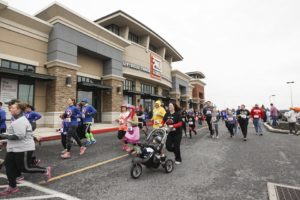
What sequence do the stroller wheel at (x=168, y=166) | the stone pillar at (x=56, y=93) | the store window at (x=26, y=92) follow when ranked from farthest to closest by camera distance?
the stone pillar at (x=56, y=93), the store window at (x=26, y=92), the stroller wheel at (x=168, y=166)

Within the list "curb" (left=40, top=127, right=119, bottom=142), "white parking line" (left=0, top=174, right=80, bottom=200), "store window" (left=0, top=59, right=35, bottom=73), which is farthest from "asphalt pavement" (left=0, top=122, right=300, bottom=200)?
"store window" (left=0, top=59, right=35, bottom=73)

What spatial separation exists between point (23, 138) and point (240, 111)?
10819mm

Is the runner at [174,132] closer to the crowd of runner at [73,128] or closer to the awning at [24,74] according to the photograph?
the crowd of runner at [73,128]

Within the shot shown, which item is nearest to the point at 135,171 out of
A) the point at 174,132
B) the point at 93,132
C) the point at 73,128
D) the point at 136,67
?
the point at 174,132

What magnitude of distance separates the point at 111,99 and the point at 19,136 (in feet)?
47.7

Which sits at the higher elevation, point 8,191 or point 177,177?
point 8,191

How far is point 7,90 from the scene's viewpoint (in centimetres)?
1142

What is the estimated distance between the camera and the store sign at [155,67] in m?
25.3

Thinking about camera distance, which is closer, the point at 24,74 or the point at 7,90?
the point at 24,74

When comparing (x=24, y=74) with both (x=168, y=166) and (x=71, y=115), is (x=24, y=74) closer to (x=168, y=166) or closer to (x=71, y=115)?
(x=71, y=115)

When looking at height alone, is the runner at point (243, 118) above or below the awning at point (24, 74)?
below

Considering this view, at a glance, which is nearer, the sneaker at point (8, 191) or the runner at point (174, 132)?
the sneaker at point (8, 191)

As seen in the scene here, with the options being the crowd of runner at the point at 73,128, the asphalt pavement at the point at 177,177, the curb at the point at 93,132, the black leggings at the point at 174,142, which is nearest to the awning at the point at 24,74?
the crowd of runner at the point at 73,128

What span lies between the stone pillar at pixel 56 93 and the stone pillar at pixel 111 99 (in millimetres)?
4784
